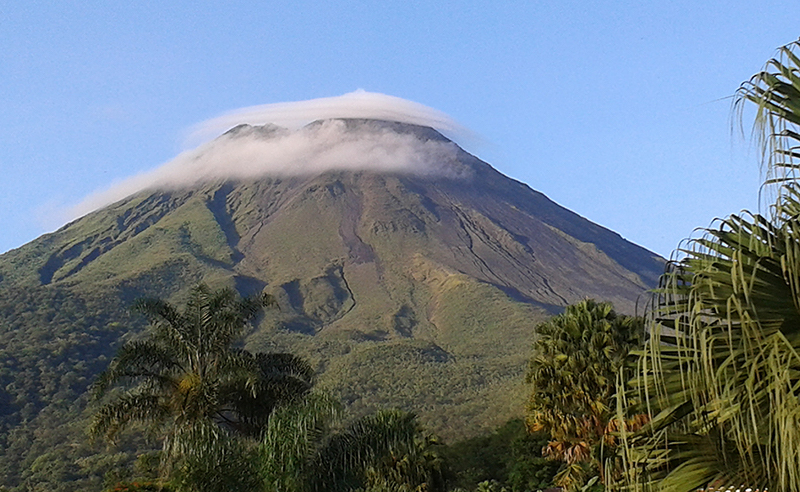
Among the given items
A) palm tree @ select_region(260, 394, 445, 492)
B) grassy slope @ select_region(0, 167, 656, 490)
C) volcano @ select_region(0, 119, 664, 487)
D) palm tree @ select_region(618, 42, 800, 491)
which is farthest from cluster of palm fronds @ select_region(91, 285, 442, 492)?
grassy slope @ select_region(0, 167, 656, 490)

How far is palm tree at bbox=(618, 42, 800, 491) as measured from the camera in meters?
4.20

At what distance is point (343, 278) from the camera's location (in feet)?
389

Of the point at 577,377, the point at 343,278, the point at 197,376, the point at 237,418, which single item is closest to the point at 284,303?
the point at 343,278

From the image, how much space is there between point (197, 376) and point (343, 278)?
98.5m

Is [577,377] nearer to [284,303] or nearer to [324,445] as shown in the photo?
[324,445]

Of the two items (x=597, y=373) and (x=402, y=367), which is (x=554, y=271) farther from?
(x=597, y=373)

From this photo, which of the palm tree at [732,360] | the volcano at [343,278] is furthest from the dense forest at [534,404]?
the volcano at [343,278]

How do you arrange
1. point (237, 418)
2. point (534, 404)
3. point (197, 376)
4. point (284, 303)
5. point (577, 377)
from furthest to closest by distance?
point (284, 303) → point (534, 404) → point (577, 377) → point (237, 418) → point (197, 376)

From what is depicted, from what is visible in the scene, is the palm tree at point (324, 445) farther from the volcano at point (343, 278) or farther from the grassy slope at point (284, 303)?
the grassy slope at point (284, 303)

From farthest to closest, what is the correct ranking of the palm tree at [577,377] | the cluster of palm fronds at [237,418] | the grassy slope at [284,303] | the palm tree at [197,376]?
the grassy slope at [284,303], the palm tree at [577,377], the palm tree at [197,376], the cluster of palm fronds at [237,418]

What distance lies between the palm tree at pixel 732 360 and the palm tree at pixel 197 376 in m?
16.0

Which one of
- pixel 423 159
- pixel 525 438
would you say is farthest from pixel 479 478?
pixel 423 159

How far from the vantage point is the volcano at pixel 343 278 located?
59844 millimetres

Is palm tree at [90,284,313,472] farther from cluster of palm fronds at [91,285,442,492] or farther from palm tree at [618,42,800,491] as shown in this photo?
palm tree at [618,42,800,491]
